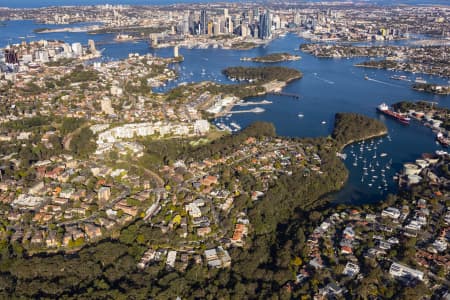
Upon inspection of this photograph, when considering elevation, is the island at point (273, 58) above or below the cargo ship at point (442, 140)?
above

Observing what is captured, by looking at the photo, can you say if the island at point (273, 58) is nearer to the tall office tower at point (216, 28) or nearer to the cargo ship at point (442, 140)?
the tall office tower at point (216, 28)

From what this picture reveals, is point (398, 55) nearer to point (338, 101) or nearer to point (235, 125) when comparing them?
point (338, 101)

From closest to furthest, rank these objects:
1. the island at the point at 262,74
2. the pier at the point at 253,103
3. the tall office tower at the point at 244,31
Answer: the pier at the point at 253,103 → the island at the point at 262,74 → the tall office tower at the point at 244,31

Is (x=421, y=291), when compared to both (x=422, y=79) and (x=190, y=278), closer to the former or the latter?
(x=190, y=278)

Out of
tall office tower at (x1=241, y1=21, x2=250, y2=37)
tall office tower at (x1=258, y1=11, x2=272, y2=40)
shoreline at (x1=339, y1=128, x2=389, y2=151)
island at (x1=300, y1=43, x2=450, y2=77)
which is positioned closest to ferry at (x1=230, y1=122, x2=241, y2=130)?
shoreline at (x1=339, y1=128, x2=389, y2=151)

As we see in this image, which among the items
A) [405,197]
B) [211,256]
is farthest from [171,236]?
[405,197]

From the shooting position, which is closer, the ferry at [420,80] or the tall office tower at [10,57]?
the ferry at [420,80]

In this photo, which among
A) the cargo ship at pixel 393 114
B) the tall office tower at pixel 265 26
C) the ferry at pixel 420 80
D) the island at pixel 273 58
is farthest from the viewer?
the tall office tower at pixel 265 26

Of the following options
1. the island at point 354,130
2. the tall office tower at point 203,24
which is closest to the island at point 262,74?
the island at point 354,130
